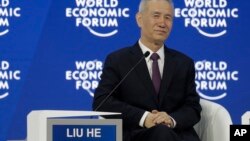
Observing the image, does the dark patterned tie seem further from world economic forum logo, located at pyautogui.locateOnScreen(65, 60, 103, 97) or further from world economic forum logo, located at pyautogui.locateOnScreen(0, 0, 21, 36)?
world economic forum logo, located at pyautogui.locateOnScreen(0, 0, 21, 36)

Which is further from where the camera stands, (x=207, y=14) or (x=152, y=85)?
(x=207, y=14)

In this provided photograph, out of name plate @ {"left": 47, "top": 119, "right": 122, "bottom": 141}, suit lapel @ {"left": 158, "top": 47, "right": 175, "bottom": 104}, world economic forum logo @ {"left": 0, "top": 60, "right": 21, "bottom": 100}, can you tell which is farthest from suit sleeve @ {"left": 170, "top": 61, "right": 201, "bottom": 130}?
world economic forum logo @ {"left": 0, "top": 60, "right": 21, "bottom": 100}

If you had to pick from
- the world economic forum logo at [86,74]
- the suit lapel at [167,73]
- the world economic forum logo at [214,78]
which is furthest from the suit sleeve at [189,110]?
the world economic forum logo at [86,74]

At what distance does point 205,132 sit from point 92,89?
4.45 ft

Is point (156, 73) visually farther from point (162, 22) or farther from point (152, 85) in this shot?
point (162, 22)

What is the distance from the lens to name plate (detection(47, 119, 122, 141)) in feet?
8.28

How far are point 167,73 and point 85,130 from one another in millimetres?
1131

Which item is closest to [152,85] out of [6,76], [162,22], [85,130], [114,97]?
[114,97]

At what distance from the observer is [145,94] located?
11.6ft

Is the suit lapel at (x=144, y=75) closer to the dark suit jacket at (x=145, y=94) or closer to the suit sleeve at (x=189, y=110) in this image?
the dark suit jacket at (x=145, y=94)

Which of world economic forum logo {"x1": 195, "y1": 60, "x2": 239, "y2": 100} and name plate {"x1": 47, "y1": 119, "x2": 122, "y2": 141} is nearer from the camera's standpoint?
name plate {"x1": 47, "y1": 119, "x2": 122, "y2": 141}

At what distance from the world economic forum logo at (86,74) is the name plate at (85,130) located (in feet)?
7.22

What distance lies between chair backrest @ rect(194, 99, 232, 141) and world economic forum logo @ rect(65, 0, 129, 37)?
130cm

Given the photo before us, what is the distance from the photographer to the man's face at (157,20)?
11.9ft
